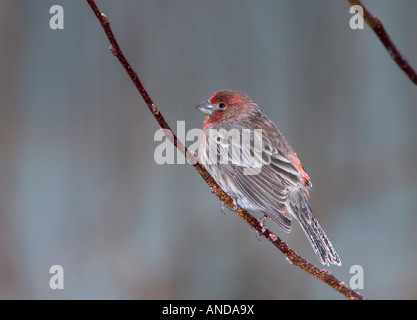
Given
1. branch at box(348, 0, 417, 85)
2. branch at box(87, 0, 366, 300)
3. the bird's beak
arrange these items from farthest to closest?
the bird's beak
branch at box(87, 0, 366, 300)
branch at box(348, 0, 417, 85)

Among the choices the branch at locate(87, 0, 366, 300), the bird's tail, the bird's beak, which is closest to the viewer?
the branch at locate(87, 0, 366, 300)

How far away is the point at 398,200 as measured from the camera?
5559 millimetres

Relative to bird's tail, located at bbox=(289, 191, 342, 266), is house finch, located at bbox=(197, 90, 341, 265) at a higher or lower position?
higher

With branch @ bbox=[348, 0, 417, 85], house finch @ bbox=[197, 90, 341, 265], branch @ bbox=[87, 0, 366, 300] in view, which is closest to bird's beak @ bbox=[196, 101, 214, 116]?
house finch @ bbox=[197, 90, 341, 265]

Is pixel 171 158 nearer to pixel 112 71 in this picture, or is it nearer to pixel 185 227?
pixel 185 227

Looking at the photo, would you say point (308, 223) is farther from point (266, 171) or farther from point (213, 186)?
point (213, 186)

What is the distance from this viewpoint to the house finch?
2.71 meters

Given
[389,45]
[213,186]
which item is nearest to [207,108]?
[213,186]

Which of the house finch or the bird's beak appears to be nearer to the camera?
the house finch

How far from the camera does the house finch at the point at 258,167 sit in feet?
8.87

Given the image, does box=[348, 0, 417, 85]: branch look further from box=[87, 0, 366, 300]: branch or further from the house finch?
the house finch

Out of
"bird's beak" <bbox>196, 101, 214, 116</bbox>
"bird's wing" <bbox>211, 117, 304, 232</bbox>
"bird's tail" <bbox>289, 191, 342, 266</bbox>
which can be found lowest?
"bird's tail" <bbox>289, 191, 342, 266</bbox>

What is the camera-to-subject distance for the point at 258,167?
9.37ft

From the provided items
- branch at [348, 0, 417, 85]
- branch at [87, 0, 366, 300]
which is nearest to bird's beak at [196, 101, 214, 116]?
branch at [87, 0, 366, 300]
